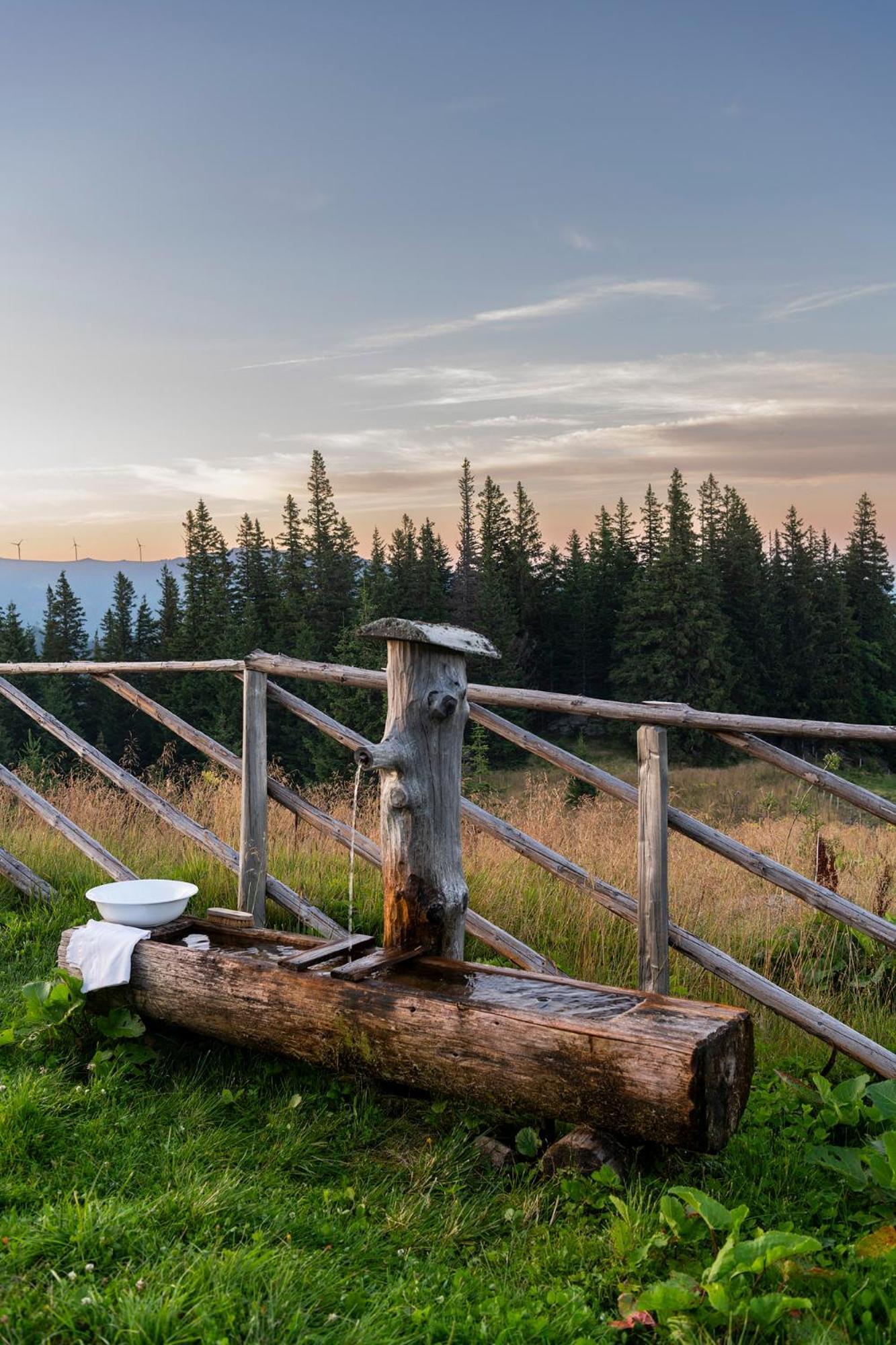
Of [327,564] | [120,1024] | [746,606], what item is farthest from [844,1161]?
[746,606]

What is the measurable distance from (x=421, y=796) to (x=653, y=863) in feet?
3.28

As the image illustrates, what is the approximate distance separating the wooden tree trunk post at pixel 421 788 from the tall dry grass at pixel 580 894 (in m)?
1.05

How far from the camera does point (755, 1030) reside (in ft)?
12.8

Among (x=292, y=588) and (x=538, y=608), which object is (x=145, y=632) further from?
(x=538, y=608)

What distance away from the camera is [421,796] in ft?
11.5

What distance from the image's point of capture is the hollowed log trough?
8.61 feet

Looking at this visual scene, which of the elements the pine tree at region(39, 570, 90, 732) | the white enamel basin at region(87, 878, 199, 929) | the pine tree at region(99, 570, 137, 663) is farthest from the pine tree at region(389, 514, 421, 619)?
the white enamel basin at region(87, 878, 199, 929)

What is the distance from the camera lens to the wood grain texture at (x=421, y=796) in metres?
3.51

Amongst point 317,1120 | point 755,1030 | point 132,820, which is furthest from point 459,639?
point 132,820

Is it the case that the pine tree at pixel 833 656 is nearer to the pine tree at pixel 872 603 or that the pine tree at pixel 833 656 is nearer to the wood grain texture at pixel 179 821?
the pine tree at pixel 872 603

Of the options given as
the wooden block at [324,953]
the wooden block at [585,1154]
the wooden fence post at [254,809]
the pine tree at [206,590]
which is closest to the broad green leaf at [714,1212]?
the wooden block at [585,1154]

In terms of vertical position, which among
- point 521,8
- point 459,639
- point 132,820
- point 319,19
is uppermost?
point 521,8

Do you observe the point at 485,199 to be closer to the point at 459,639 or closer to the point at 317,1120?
the point at 459,639

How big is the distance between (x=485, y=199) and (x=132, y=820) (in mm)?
14926
